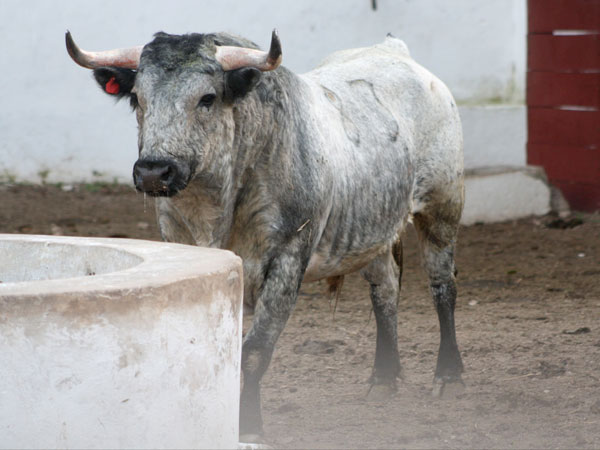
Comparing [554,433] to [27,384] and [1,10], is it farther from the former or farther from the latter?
[1,10]

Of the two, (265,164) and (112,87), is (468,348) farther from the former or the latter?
(112,87)

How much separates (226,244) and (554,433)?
4.90 feet

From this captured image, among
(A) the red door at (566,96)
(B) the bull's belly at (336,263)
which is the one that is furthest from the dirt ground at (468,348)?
(B) the bull's belly at (336,263)

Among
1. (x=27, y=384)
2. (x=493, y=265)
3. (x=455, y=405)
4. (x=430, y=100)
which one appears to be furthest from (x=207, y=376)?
(x=493, y=265)

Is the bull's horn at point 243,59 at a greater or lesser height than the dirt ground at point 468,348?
greater

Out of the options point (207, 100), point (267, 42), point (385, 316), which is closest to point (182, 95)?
point (207, 100)

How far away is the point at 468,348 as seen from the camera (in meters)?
5.50

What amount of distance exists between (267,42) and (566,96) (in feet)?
8.29

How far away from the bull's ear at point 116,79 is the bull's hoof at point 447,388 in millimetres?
1984

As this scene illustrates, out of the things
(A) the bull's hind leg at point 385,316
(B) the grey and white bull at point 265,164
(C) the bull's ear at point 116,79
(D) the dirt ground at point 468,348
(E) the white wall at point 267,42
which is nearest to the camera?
(B) the grey and white bull at point 265,164

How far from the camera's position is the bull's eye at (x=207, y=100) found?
12.8 feet

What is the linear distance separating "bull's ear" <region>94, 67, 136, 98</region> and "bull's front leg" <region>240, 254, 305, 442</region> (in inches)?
35.6

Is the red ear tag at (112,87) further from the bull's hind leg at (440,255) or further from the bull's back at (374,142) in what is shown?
the bull's hind leg at (440,255)

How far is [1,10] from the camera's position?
888cm
